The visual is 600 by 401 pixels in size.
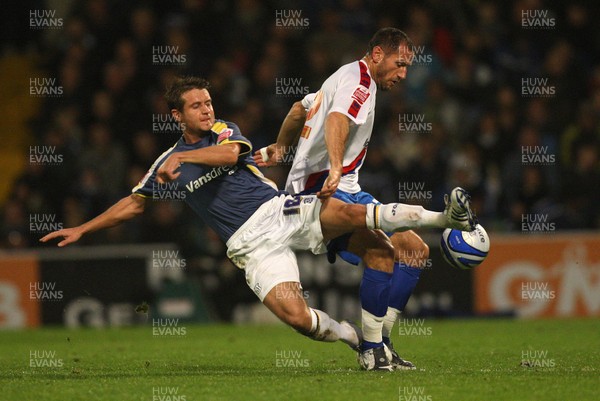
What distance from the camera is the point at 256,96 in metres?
14.8

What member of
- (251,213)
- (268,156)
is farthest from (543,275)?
(251,213)

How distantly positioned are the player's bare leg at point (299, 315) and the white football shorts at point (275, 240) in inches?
2.4

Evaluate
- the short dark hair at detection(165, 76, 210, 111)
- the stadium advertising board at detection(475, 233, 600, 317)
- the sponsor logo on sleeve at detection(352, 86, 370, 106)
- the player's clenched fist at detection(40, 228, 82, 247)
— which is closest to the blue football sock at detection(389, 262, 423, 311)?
the sponsor logo on sleeve at detection(352, 86, 370, 106)

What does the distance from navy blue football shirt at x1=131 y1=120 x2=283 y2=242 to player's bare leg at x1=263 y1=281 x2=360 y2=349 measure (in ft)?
2.11

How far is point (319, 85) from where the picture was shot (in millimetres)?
14469

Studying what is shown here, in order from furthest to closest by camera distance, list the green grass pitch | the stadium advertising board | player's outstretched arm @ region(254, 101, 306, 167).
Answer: the stadium advertising board < player's outstretched arm @ region(254, 101, 306, 167) < the green grass pitch

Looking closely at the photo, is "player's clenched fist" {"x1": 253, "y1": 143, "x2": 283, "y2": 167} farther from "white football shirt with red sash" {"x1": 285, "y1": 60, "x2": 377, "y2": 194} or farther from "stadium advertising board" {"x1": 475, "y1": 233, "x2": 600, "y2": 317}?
"stadium advertising board" {"x1": 475, "y1": 233, "x2": 600, "y2": 317}

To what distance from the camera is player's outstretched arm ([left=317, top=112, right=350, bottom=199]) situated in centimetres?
670

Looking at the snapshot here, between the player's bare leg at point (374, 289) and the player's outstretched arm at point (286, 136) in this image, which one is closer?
the player's bare leg at point (374, 289)

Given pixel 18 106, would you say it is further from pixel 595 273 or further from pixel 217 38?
pixel 595 273

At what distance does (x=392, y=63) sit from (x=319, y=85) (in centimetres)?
723

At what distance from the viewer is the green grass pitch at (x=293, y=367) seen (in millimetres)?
6027

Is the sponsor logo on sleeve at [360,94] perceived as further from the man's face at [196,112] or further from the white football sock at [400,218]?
the man's face at [196,112]

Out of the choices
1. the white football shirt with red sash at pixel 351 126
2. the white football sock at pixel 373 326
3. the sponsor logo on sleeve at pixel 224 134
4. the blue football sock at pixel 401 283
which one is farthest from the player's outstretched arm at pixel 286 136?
the white football sock at pixel 373 326
